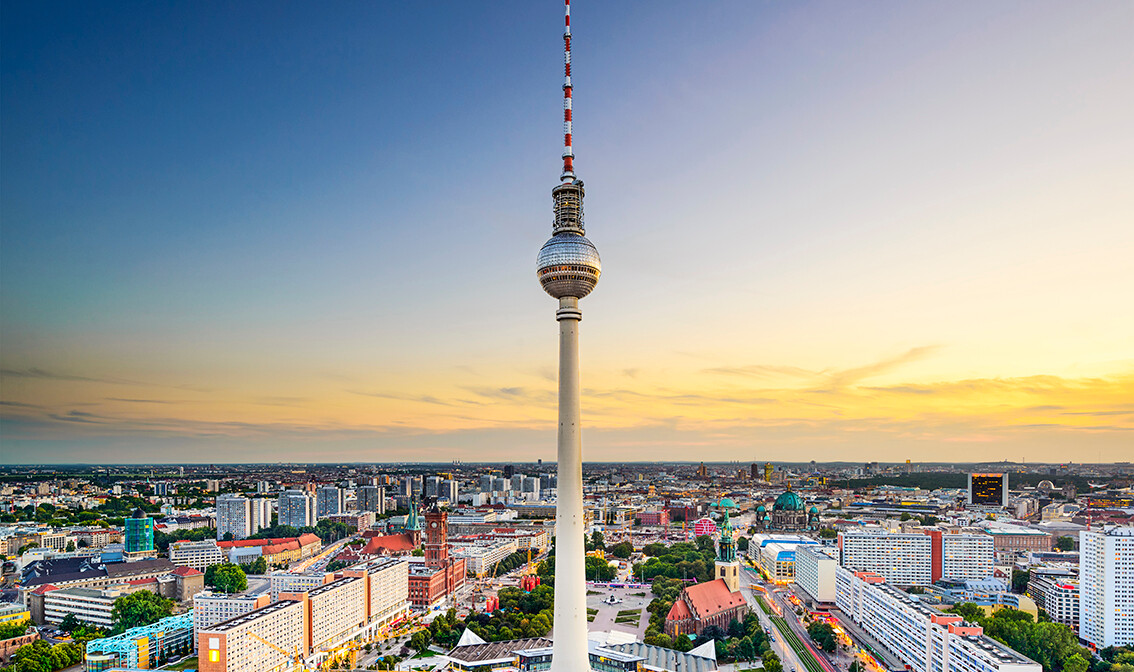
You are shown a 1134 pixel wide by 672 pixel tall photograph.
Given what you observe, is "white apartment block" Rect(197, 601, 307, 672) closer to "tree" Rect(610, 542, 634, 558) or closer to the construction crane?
the construction crane

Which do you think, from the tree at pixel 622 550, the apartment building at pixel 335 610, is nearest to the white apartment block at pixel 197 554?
the apartment building at pixel 335 610

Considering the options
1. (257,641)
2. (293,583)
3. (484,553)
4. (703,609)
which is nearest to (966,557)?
(703,609)

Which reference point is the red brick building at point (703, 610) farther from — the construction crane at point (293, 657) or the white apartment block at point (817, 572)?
the construction crane at point (293, 657)

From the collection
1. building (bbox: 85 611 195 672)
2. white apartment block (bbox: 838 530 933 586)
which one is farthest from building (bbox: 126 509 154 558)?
white apartment block (bbox: 838 530 933 586)

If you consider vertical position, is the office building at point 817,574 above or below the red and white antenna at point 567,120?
below

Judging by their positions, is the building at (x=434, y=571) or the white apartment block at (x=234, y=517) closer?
the building at (x=434, y=571)
